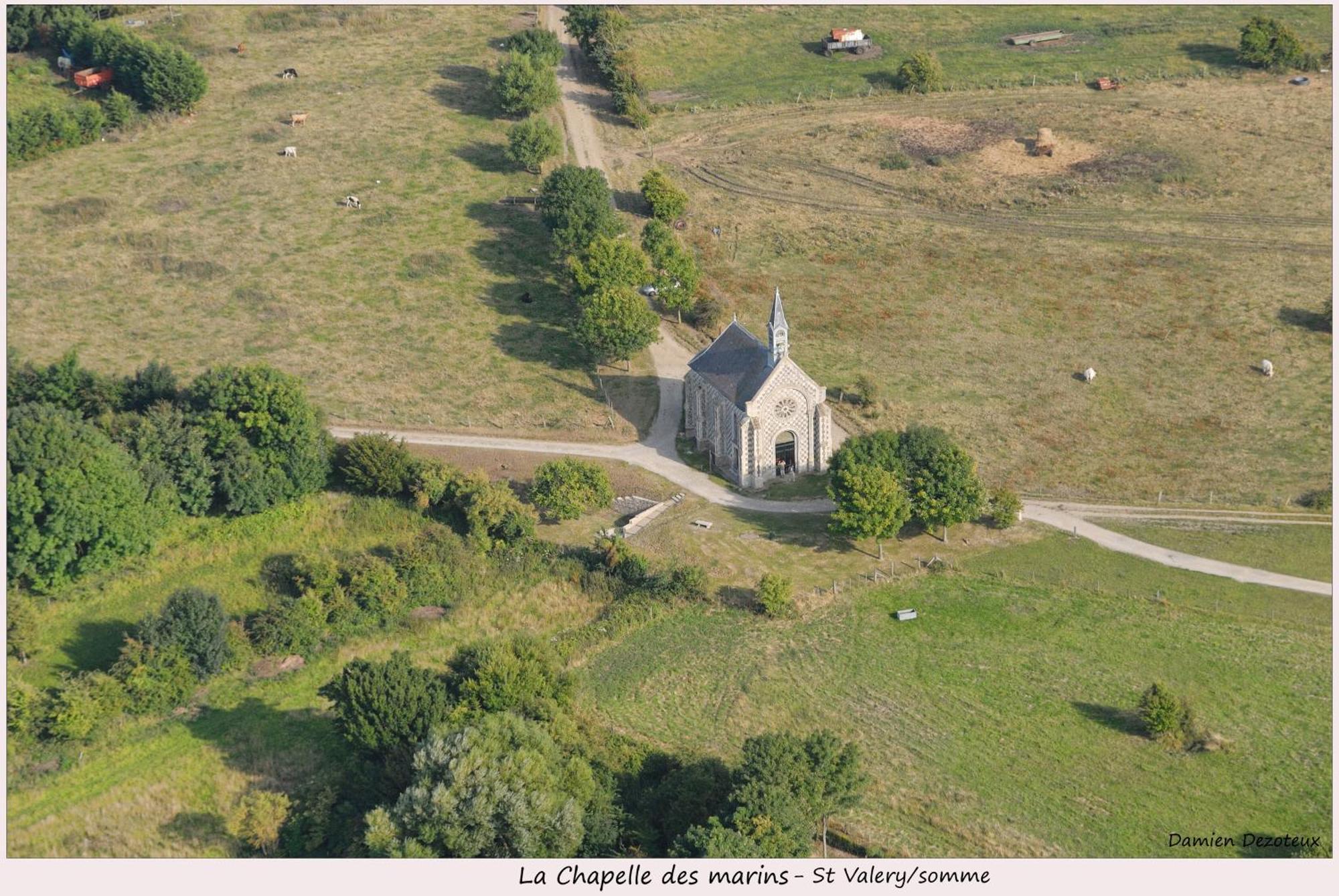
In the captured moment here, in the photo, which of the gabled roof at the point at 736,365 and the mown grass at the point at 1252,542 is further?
the gabled roof at the point at 736,365

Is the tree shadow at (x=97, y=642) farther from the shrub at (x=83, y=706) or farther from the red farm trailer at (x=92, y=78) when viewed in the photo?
the red farm trailer at (x=92, y=78)

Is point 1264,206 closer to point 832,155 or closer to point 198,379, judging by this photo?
point 832,155

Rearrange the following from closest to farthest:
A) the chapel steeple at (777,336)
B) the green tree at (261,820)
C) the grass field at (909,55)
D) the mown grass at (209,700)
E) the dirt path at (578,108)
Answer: the green tree at (261,820) → the mown grass at (209,700) → the chapel steeple at (777,336) → the dirt path at (578,108) → the grass field at (909,55)

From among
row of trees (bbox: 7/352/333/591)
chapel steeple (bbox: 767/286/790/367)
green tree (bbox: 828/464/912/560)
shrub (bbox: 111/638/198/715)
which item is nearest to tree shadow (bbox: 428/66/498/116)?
row of trees (bbox: 7/352/333/591)

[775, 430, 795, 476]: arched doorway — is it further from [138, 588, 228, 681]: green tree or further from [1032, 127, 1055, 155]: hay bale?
[1032, 127, 1055, 155]: hay bale

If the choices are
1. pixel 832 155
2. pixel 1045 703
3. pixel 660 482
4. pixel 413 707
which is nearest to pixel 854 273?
pixel 832 155

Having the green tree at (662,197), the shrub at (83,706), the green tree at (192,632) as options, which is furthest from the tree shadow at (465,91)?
the shrub at (83,706)
